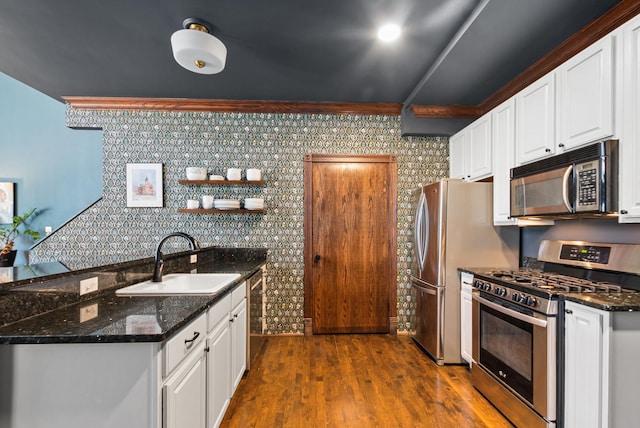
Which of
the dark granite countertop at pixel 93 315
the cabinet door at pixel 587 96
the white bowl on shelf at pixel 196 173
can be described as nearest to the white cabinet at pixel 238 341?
the dark granite countertop at pixel 93 315

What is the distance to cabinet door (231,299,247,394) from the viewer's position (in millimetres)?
2111

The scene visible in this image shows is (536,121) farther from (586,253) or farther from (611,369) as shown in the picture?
(611,369)

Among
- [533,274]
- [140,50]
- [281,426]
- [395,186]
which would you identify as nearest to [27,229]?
[140,50]

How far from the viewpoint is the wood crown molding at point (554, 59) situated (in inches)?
73.8

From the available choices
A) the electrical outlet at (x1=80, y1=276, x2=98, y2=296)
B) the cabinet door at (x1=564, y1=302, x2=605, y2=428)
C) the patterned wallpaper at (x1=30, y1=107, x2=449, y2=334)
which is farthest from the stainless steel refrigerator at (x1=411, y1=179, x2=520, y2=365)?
the electrical outlet at (x1=80, y1=276, x2=98, y2=296)

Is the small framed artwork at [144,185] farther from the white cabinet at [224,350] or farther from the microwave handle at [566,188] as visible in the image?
the microwave handle at [566,188]

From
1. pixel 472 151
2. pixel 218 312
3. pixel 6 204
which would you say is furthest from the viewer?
pixel 6 204

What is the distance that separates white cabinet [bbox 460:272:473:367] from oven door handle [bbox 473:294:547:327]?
29 centimetres

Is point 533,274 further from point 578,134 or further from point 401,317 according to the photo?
point 401,317

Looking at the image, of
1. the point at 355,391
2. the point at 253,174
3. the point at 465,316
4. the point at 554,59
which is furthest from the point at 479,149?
the point at 355,391

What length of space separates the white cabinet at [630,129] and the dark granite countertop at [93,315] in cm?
226

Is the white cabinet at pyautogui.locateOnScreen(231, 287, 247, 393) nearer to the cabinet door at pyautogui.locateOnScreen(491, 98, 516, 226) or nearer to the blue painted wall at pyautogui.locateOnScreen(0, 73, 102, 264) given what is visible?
the cabinet door at pyautogui.locateOnScreen(491, 98, 516, 226)

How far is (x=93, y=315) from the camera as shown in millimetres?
1318

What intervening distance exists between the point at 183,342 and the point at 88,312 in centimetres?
Result: 46
